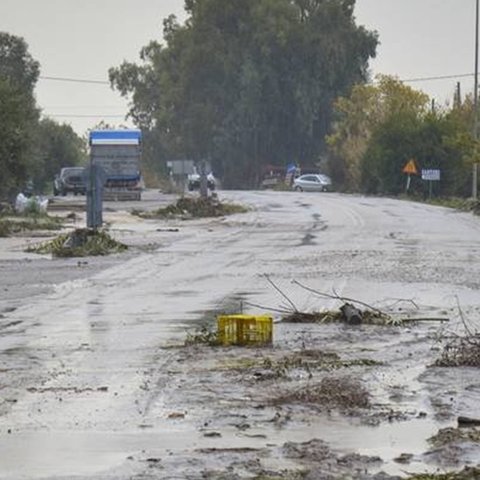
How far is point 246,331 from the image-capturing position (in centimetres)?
1407

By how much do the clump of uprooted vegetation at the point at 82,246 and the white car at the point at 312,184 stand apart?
69884mm

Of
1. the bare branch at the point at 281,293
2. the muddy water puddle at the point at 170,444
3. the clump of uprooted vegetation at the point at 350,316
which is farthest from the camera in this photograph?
the bare branch at the point at 281,293

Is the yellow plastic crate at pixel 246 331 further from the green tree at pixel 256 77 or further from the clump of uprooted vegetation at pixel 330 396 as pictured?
the green tree at pixel 256 77

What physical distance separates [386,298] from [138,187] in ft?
174

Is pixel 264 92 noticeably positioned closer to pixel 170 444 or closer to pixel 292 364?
pixel 292 364

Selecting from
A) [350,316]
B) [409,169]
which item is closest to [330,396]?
[350,316]

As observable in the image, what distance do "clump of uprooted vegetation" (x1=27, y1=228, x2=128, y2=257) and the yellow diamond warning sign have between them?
4805 centimetres

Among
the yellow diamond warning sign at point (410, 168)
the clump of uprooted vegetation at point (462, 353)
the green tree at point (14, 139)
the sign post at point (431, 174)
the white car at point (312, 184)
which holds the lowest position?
the white car at point (312, 184)

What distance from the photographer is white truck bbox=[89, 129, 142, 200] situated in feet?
232

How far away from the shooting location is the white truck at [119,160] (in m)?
70.6

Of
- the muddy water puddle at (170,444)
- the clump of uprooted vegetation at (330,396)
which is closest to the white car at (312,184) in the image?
the clump of uprooted vegetation at (330,396)

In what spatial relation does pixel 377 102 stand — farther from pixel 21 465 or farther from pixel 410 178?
pixel 21 465

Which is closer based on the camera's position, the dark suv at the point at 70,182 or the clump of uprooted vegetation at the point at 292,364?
the clump of uprooted vegetation at the point at 292,364

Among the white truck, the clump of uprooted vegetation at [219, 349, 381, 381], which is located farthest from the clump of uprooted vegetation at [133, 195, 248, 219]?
the clump of uprooted vegetation at [219, 349, 381, 381]
